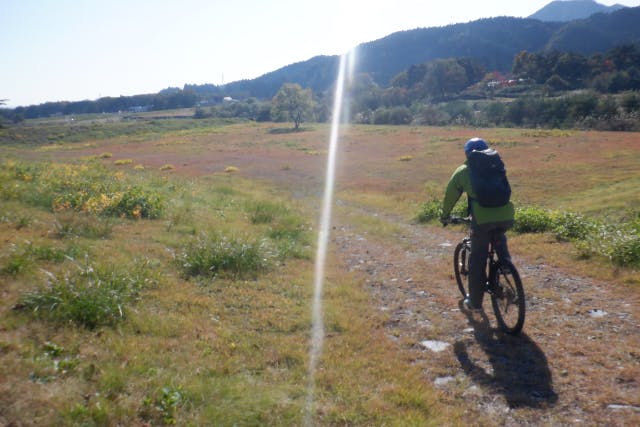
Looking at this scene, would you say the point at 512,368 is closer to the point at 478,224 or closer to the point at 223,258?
the point at 478,224

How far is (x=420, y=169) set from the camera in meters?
31.6

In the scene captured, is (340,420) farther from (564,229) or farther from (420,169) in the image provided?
(420,169)

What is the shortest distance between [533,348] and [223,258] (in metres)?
4.74

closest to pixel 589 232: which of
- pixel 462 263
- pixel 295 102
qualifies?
pixel 462 263

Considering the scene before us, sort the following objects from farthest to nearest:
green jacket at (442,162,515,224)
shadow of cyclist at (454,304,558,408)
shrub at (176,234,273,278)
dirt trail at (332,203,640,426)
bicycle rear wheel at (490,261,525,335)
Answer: shrub at (176,234,273,278)
green jacket at (442,162,515,224)
bicycle rear wheel at (490,261,525,335)
shadow of cyclist at (454,304,558,408)
dirt trail at (332,203,640,426)

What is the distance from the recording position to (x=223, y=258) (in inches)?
289

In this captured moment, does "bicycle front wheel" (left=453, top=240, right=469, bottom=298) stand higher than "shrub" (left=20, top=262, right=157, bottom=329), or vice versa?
"shrub" (left=20, top=262, right=157, bottom=329)

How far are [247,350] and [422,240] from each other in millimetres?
7689

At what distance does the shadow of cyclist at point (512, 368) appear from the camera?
13.2 feet

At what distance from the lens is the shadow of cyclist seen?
4.02m

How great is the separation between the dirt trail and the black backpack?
65.1 inches

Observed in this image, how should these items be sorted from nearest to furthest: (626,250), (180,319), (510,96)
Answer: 1. (180,319)
2. (626,250)
3. (510,96)

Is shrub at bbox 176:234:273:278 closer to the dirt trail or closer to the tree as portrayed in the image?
the dirt trail

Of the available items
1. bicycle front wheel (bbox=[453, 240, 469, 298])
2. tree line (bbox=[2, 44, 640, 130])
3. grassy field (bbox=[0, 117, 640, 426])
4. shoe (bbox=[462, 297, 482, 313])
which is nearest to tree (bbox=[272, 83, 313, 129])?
tree line (bbox=[2, 44, 640, 130])
